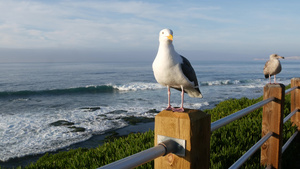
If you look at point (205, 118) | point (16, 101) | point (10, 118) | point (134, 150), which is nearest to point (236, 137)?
point (134, 150)

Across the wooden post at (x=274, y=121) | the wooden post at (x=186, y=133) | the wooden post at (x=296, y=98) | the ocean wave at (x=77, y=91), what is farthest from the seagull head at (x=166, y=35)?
the ocean wave at (x=77, y=91)

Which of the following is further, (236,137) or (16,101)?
(16,101)

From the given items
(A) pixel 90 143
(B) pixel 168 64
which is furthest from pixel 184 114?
(A) pixel 90 143

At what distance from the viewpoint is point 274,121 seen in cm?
357

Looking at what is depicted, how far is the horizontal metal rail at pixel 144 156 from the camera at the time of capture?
3.50 ft

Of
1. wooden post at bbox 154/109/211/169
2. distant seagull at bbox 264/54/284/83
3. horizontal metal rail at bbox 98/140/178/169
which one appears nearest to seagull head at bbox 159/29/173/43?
wooden post at bbox 154/109/211/169

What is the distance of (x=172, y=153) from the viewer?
1.49m

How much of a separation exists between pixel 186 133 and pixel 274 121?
262 centimetres

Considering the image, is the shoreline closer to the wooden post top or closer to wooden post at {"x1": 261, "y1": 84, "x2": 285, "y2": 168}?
wooden post at {"x1": 261, "y1": 84, "x2": 285, "y2": 168}

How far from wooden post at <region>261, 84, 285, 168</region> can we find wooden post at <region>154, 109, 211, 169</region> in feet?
7.96

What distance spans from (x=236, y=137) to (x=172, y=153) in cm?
404

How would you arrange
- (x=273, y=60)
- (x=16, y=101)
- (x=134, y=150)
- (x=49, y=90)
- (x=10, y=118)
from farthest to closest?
(x=49, y=90), (x=16, y=101), (x=10, y=118), (x=273, y=60), (x=134, y=150)

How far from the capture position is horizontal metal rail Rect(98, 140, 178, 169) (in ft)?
3.50

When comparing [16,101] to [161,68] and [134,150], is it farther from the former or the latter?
[161,68]
